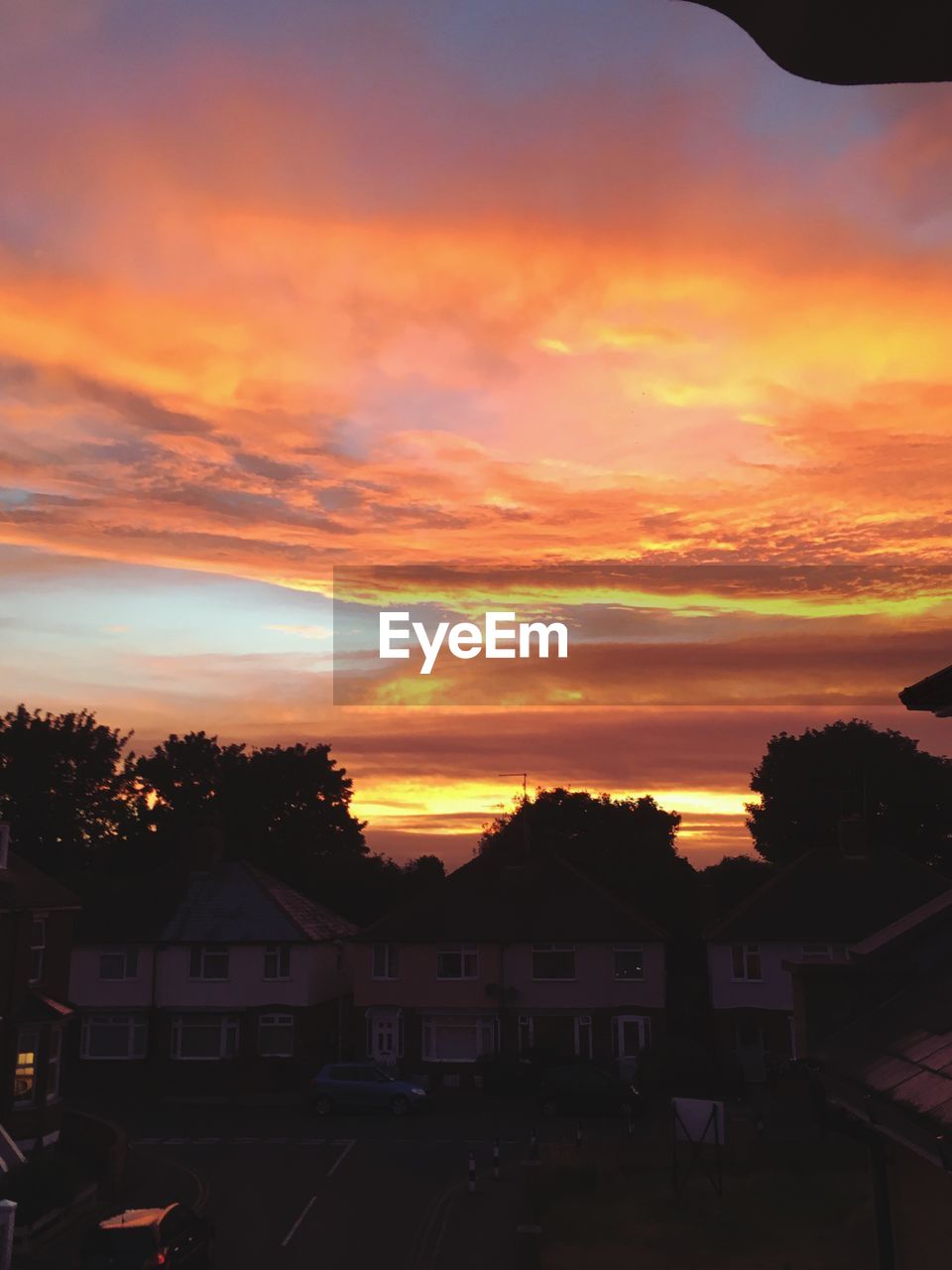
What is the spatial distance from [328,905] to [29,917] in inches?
1405

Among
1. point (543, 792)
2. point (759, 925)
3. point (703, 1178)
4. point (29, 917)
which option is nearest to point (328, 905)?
point (543, 792)

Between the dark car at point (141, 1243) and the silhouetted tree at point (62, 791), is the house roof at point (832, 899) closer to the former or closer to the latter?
the dark car at point (141, 1243)

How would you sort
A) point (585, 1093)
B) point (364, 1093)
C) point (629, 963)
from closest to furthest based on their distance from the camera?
point (585, 1093), point (364, 1093), point (629, 963)

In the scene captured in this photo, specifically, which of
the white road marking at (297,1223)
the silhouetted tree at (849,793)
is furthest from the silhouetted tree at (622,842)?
the white road marking at (297,1223)

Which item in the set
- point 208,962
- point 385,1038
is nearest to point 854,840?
point 385,1038

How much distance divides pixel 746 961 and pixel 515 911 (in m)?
10.5

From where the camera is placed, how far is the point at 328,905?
71.8 m

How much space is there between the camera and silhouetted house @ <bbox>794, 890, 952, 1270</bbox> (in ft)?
24.7

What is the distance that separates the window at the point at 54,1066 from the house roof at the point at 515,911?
54.9 ft

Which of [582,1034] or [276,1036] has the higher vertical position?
[582,1034]

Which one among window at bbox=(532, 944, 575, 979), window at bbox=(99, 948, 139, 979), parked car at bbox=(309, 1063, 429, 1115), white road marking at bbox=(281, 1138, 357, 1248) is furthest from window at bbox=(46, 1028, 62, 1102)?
window at bbox=(532, 944, 575, 979)

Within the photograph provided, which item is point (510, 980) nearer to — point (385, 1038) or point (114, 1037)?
point (385, 1038)

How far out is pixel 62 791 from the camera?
8700cm

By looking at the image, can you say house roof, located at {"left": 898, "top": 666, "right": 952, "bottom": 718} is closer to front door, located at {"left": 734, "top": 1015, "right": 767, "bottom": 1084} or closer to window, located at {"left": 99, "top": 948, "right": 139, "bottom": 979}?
front door, located at {"left": 734, "top": 1015, "right": 767, "bottom": 1084}
